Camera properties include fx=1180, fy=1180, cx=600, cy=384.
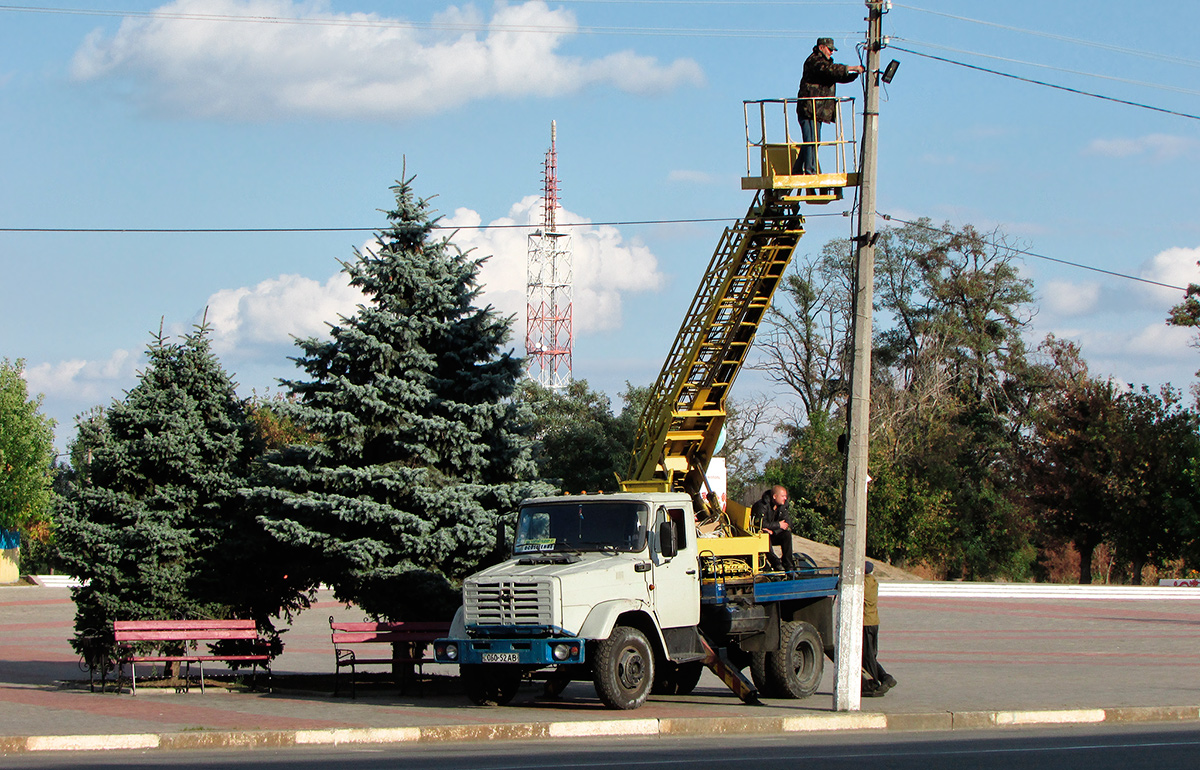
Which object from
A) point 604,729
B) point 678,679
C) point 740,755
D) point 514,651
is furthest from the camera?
point 678,679

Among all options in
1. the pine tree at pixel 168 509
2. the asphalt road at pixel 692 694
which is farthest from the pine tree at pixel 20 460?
the pine tree at pixel 168 509

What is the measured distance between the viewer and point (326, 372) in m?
16.8

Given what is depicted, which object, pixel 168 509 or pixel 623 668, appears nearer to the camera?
pixel 623 668

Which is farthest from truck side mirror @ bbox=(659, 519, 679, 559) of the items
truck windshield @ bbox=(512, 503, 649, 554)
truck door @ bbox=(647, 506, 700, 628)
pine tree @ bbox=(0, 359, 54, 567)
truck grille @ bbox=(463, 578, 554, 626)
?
pine tree @ bbox=(0, 359, 54, 567)

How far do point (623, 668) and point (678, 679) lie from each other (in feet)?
9.33

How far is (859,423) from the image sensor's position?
14.1 meters

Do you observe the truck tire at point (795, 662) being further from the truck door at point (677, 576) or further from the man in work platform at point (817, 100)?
the man in work platform at point (817, 100)

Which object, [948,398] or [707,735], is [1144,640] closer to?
[707,735]

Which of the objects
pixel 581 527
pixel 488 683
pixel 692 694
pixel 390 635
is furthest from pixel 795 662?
pixel 390 635

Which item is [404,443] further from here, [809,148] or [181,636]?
[809,148]

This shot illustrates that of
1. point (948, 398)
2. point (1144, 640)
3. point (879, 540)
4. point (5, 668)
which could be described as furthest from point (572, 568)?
point (948, 398)

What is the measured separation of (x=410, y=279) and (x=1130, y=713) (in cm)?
1080

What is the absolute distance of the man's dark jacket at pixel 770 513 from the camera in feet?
52.3

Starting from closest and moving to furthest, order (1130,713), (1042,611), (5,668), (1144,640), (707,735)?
(707,735) < (1130,713) < (5,668) < (1144,640) < (1042,611)
